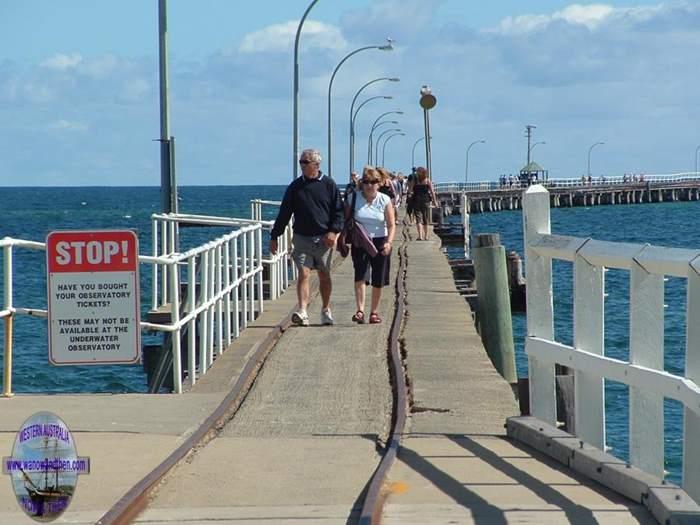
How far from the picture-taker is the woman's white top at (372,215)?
49.3 ft

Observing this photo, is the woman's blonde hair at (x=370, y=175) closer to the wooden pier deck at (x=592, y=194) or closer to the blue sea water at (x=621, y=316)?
the blue sea water at (x=621, y=316)

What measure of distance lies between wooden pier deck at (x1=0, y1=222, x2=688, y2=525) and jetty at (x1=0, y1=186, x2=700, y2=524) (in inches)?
0.8

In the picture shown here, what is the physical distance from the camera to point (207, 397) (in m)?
10.8

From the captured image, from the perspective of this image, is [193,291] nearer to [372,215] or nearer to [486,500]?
[372,215]

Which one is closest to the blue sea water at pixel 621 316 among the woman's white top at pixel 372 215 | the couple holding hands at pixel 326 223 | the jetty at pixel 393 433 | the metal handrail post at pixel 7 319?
the couple holding hands at pixel 326 223

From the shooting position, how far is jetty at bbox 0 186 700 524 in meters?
7.00

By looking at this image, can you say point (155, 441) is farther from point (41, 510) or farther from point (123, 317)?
point (41, 510)

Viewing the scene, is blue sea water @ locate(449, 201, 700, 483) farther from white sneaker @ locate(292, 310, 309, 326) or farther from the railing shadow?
the railing shadow

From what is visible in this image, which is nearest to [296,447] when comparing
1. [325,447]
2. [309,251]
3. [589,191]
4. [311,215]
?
[325,447]

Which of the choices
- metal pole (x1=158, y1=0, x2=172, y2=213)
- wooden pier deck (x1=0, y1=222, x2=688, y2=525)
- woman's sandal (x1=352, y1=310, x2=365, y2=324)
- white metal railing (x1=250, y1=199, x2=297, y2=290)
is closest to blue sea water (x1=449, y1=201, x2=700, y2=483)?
woman's sandal (x1=352, y1=310, x2=365, y2=324)

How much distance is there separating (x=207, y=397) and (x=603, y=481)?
4.09m

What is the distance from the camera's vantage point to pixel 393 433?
9156 millimetres

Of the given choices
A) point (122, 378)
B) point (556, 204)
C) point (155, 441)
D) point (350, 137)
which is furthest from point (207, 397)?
point (556, 204)

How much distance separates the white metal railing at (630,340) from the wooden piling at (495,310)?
7.54 metres
